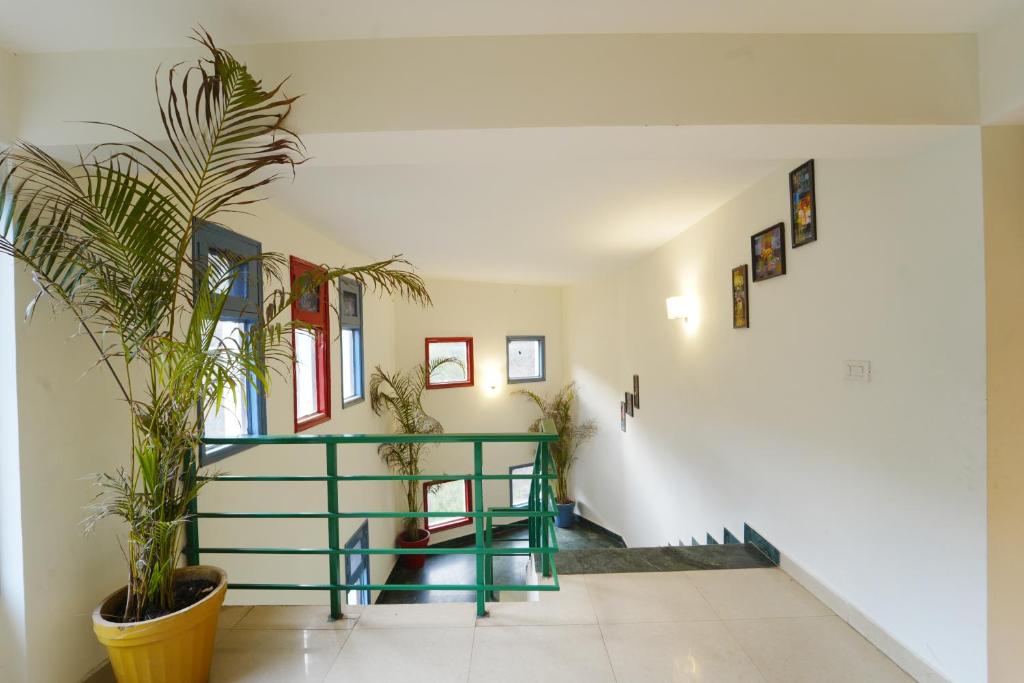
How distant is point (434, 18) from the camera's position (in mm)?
1325

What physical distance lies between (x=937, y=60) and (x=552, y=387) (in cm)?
577

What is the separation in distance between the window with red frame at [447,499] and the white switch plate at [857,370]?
4.82m

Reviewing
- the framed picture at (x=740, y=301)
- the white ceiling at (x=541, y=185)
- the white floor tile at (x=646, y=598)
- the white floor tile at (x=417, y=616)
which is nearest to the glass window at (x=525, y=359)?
the white ceiling at (x=541, y=185)

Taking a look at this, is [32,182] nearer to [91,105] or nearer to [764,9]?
[91,105]

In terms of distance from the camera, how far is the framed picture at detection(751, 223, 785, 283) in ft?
7.43

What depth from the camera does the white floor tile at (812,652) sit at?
5.05 ft

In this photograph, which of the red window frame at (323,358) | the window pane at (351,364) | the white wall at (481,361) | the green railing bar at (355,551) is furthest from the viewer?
the white wall at (481,361)

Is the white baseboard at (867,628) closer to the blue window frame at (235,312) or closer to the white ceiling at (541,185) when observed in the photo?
the white ceiling at (541,185)

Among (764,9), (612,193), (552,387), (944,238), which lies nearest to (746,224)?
(612,193)

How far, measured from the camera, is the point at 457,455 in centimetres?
606

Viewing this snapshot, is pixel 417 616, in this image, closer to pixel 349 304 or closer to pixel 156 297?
pixel 156 297

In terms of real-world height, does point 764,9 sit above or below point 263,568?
above

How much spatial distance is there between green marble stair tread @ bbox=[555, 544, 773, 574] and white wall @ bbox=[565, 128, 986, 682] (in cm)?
20

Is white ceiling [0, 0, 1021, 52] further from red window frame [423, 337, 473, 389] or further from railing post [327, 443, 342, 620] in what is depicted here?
red window frame [423, 337, 473, 389]
